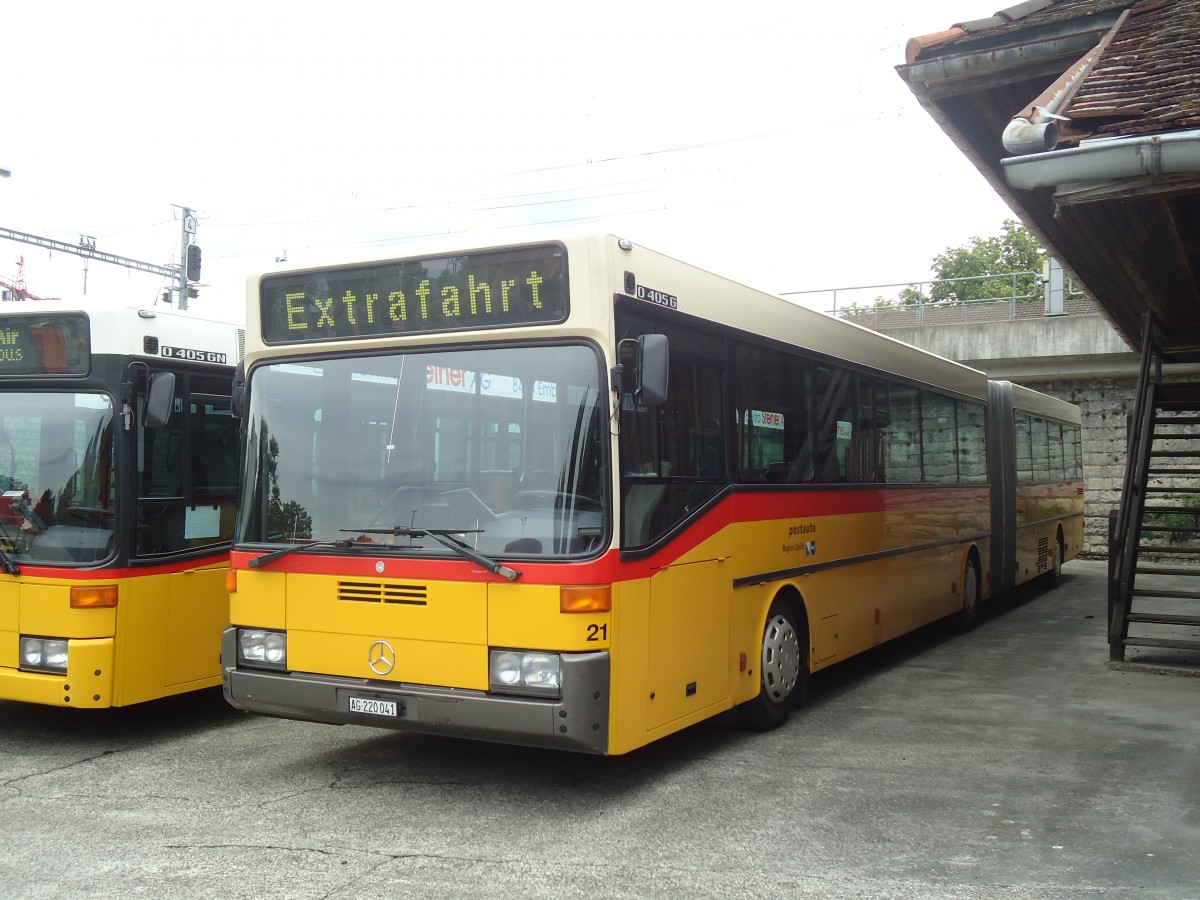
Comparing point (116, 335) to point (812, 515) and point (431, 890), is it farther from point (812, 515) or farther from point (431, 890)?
point (812, 515)

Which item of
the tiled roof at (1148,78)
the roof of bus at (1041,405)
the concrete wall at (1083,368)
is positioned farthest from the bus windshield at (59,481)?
the concrete wall at (1083,368)

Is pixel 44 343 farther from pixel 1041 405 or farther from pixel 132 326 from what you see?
pixel 1041 405

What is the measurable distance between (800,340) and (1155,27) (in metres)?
3.02

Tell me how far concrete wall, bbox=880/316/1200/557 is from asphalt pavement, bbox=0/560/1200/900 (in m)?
14.9

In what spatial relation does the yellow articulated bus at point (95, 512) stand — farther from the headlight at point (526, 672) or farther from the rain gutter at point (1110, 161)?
the rain gutter at point (1110, 161)

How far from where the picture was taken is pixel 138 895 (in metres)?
4.65

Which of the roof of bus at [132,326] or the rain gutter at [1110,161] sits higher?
the rain gutter at [1110,161]

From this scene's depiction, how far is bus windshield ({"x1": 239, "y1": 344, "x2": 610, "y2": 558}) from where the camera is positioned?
5.76m

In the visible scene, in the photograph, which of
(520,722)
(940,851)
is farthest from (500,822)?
(940,851)

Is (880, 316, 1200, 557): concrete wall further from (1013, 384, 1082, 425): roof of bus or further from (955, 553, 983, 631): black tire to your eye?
(955, 553, 983, 631): black tire

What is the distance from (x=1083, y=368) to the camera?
23.1 metres

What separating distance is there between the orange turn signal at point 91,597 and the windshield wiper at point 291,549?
1.37 metres

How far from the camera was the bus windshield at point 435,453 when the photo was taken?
18.9 ft

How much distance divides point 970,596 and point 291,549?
932 centimetres
